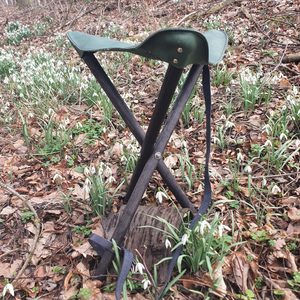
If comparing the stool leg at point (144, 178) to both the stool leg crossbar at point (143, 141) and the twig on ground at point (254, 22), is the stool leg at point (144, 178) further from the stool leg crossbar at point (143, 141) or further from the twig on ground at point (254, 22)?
the twig on ground at point (254, 22)

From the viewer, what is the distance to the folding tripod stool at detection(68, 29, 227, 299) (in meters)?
1.40

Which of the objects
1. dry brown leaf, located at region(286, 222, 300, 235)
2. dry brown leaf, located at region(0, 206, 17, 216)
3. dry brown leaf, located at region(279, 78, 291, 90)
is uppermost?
dry brown leaf, located at region(279, 78, 291, 90)

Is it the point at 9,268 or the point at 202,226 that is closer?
the point at 202,226

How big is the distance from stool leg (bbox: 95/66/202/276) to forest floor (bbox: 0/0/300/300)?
0.25 meters

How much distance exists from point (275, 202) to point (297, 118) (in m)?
0.92

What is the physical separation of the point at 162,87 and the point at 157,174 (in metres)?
1.31

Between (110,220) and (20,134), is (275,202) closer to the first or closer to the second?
(110,220)

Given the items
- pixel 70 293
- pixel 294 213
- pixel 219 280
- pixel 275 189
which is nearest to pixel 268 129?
pixel 275 189

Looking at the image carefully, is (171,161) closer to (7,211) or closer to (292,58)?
(7,211)

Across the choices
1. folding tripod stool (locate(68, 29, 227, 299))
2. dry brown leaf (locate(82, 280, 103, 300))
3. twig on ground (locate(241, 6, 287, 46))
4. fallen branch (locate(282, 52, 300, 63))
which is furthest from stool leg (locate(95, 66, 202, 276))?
twig on ground (locate(241, 6, 287, 46))

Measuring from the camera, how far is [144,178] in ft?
5.80

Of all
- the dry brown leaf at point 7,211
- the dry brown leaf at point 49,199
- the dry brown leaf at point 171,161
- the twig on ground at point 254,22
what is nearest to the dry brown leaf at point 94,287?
the dry brown leaf at point 49,199

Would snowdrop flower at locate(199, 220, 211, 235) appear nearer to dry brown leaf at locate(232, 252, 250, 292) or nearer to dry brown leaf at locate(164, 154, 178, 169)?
dry brown leaf at locate(232, 252, 250, 292)

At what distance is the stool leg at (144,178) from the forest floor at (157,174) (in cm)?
25
